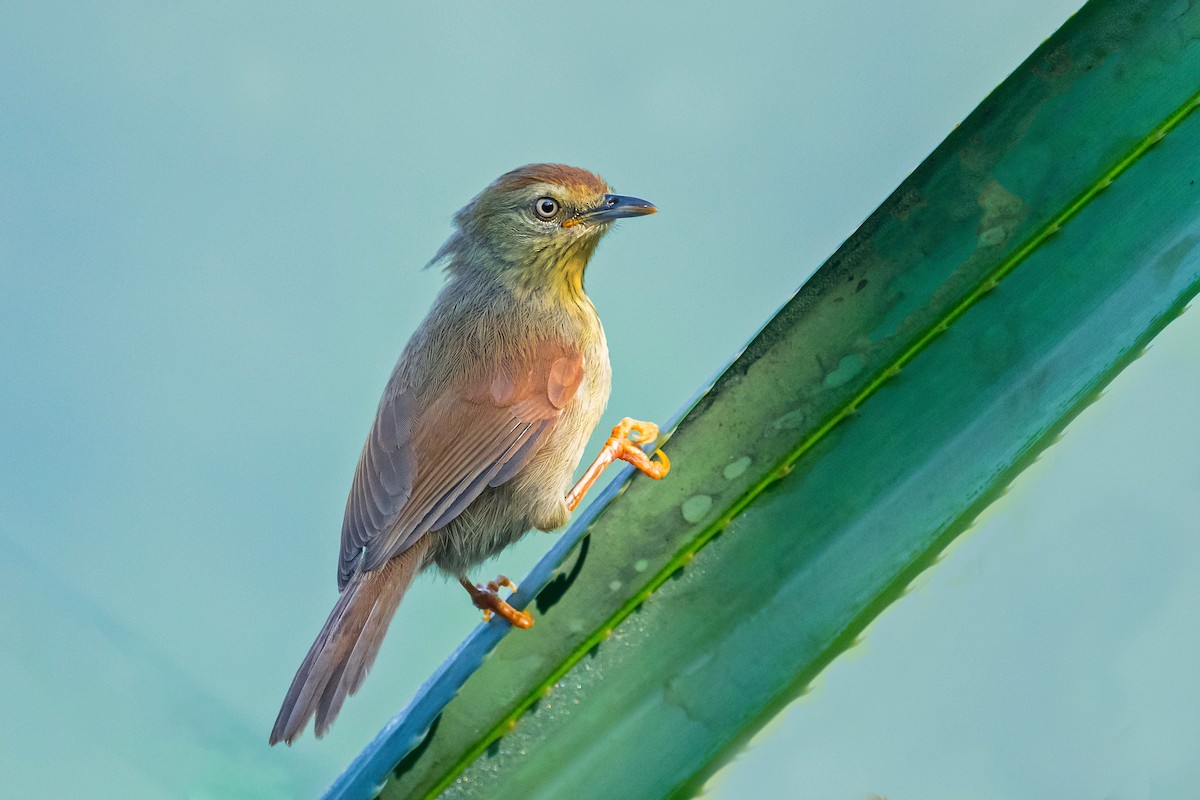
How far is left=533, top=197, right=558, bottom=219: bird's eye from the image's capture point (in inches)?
128

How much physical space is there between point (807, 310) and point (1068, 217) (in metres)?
0.34

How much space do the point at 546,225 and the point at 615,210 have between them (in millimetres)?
228

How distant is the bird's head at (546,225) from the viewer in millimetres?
3227

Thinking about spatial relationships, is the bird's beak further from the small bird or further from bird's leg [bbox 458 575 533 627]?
bird's leg [bbox 458 575 533 627]

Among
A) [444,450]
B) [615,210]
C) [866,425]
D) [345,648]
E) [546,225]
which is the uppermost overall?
[546,225]

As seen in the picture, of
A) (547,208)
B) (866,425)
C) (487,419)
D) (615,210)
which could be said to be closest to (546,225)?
(547,208)

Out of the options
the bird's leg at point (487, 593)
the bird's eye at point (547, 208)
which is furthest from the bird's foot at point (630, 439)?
the bird's eye at point (547, 208)

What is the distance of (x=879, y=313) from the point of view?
4.33 ft

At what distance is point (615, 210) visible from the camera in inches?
125

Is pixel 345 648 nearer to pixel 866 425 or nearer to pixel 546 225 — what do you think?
pixel 866 425

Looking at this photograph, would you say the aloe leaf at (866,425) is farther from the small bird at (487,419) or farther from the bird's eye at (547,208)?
the bird's eye at (547,208)

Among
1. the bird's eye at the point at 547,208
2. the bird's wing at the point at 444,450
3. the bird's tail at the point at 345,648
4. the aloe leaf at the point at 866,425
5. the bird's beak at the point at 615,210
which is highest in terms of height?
the bird's eye at the point at 547,208

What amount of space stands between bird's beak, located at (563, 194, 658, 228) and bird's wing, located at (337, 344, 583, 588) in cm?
53

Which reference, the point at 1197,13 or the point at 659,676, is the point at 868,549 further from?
the point at 1197,13
